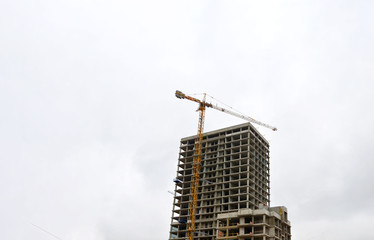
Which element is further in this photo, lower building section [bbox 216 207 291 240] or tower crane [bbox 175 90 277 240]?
tower crane [bbox 175 90 277 240]

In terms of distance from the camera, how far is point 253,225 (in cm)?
11306

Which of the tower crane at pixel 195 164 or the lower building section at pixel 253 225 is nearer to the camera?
the lower building section at pixel 253 225

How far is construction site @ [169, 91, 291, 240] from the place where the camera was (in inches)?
4793

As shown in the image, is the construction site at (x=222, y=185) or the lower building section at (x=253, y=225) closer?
the lower building section at (x=253, y=225)

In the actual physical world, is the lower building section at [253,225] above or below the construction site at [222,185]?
below

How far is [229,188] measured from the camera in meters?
139

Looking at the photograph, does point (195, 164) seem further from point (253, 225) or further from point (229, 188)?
point (253, 225)

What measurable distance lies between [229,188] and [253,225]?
27316 mm

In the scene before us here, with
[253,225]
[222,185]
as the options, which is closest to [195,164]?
[222,185]

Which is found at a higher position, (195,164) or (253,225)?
(195,164)

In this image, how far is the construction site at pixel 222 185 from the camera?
121750 millimetres

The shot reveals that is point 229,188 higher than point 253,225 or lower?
higher

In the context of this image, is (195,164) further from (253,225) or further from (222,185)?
(253,225)

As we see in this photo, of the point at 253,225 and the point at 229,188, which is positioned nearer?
the point at 253,225
